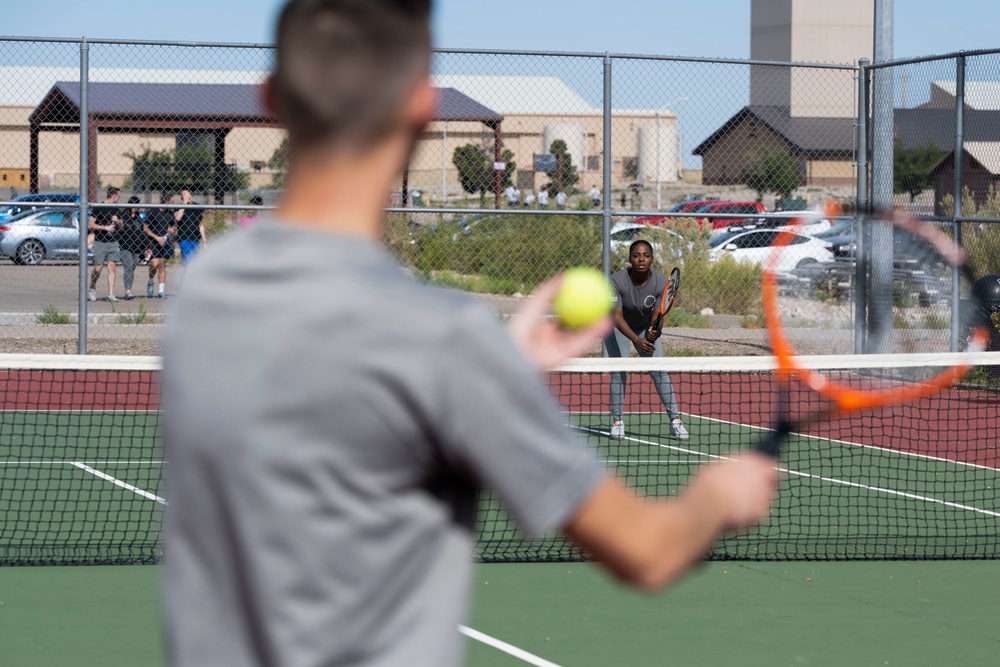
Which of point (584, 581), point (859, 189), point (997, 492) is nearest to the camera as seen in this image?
point (584, 581)

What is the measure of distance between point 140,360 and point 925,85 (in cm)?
899

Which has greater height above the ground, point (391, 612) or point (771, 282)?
point (771, 282)

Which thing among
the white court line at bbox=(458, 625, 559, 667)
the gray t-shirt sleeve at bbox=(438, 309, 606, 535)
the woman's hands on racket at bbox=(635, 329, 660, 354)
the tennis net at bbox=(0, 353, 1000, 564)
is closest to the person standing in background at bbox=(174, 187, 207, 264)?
the tennis net at bbox=(0, 353, 1000, 564)

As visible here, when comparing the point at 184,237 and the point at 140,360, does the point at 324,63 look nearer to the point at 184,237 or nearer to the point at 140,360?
the point at 140,360

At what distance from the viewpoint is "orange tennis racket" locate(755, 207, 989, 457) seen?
8.51 ft

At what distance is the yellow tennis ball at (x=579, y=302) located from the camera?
6.59 feet

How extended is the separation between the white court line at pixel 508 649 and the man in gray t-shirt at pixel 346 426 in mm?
3969

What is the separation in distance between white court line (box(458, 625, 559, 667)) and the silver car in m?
13.0

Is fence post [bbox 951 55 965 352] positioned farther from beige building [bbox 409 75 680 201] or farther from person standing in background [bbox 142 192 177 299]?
person standing in background [bbox 142 192 177 299]

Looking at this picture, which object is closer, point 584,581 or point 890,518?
point 584,581

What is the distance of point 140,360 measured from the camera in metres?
7.44

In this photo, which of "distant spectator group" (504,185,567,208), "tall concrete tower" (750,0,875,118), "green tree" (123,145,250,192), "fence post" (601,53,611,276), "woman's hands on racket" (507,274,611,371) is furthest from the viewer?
"tall concrete tower" (750,0,875,118)

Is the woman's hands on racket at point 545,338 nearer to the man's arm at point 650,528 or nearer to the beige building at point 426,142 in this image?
the man's arm at point 650,528

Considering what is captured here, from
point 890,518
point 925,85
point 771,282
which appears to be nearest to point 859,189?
point 925,85
